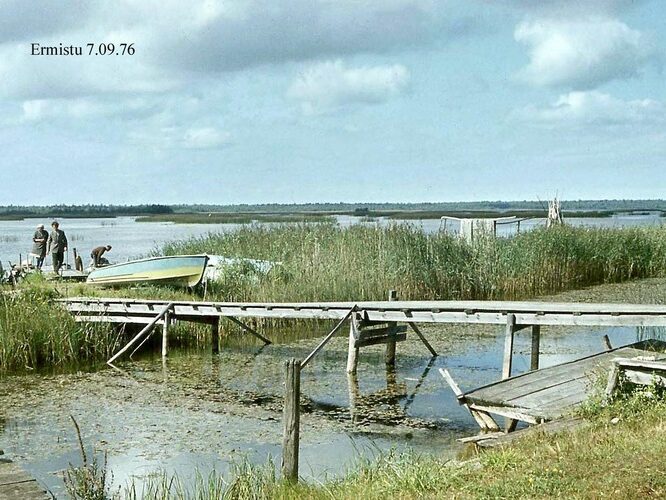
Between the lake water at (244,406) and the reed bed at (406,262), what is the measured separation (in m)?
2.17

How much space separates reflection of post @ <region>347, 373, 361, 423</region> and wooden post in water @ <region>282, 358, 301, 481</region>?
3.33 meters

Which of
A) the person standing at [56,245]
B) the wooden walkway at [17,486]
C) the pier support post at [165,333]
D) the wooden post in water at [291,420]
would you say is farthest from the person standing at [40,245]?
the wooden post in water at [291,420]

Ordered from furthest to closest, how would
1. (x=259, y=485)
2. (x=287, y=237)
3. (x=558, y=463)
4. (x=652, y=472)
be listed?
(x=287, y=237) < (x=259, y=485) < (x=558, y=463) < (x=652, y=472)

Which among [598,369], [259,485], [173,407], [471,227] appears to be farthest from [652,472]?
[471,227]

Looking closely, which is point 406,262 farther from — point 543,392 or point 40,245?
point 40,245

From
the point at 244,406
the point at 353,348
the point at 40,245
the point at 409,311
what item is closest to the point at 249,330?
the point at 353,348

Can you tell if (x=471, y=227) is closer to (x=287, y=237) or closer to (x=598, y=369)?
(x=287, y=237)

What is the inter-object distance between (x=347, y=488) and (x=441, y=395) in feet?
17.2

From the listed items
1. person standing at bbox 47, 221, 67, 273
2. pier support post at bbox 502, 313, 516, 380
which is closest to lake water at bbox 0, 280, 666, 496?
pier support post at bbox 502, 313, 516, 380

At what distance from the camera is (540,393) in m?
8.74

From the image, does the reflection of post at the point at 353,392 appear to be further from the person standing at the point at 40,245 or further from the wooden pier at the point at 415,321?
the person standing at the point at 40,245

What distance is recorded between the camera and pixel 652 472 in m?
5.66

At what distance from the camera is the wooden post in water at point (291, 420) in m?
6.70

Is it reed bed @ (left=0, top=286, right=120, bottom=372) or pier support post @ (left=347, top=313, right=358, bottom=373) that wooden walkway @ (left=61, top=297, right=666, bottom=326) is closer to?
pier support post @ (left=347, top=313, right=358, bottom=373)
